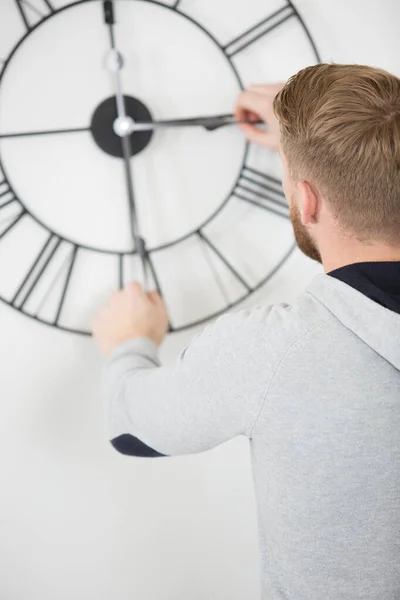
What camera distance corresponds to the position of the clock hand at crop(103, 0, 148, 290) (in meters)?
1.26

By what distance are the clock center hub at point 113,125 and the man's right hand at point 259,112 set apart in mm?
189

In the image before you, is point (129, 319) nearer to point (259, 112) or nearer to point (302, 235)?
point (302, 235)

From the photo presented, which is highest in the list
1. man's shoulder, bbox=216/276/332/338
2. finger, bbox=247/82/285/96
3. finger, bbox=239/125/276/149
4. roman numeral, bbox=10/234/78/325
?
finger, bbox=247/82/285/96

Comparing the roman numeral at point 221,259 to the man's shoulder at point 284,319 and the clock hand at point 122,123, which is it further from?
the man's shoulder at point 284,319

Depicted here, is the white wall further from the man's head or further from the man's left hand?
the man's head

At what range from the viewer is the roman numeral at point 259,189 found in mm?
1410

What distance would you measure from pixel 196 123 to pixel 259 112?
0.42ft

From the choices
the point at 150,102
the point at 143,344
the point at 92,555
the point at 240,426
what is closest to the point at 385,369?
the point at 240,426

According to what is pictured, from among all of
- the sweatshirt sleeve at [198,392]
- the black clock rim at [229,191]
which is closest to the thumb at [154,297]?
the black clock rim at [229,191]

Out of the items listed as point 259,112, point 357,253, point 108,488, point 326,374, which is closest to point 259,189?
point 259,112

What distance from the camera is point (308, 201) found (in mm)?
960

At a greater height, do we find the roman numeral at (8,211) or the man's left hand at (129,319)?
the roman numeral at (8,211)

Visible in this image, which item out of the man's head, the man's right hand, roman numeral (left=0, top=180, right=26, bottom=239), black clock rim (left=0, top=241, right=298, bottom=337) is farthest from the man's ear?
roman numeral (left=0, top=180, right=26, bottom=239)

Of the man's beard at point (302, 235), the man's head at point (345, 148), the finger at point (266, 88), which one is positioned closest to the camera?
the man's head at point (345, 148)
